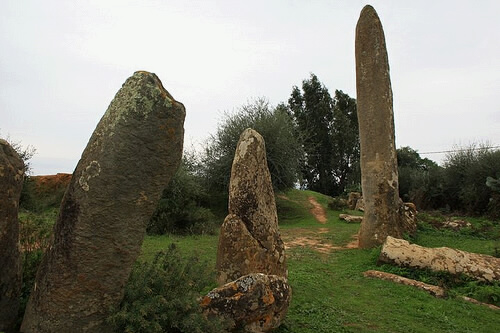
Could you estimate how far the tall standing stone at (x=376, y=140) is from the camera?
432 inches

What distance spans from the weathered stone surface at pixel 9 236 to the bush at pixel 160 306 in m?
0.96

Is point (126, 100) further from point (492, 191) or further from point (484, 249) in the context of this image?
point (492, 191)

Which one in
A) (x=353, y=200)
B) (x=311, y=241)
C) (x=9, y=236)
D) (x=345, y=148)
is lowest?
(x=311, y=241)

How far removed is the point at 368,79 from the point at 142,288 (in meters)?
9.67

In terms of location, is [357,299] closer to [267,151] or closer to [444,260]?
[444,260]

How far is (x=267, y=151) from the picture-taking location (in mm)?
23438

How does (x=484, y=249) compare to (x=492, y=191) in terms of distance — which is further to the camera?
(x=492, y=191)

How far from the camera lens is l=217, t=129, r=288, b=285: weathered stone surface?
240 inches

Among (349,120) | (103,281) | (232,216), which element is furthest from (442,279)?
(349,120)

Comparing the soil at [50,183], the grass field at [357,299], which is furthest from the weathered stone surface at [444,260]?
the soil at [50,183]

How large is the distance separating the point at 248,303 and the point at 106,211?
5.83 ft

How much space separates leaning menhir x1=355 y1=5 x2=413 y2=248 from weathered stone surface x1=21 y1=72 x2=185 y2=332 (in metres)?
8.56

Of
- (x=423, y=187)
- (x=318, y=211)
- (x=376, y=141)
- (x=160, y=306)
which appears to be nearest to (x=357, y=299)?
(x=160, y=306)

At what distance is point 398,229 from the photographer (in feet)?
36.3
